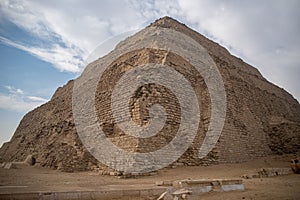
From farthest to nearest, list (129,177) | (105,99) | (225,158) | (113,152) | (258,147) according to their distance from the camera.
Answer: (258,147)
(105,99)
(225,158)
(113,152)
(129,177)

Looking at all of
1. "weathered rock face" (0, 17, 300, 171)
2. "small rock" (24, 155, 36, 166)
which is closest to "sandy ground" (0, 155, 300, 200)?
"weathered rock face" (0, 17, 300, 171)

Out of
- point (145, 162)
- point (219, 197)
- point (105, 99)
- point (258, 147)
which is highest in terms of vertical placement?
point (105, 99)

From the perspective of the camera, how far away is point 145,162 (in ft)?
30.0

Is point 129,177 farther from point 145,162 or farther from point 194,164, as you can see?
point 194,164

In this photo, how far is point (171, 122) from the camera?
11094 mm

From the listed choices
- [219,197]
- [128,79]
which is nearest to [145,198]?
[219,197]

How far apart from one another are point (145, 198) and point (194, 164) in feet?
21.2

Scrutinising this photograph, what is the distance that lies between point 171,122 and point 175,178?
124 inches

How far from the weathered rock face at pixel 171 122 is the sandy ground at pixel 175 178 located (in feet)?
3.09

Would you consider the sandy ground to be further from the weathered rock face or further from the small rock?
the small rock

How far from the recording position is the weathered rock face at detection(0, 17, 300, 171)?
11.1 m

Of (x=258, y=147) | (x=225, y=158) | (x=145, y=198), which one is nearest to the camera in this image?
(x=145, y=198)

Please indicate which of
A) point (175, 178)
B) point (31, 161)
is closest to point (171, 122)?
point (175, 178)

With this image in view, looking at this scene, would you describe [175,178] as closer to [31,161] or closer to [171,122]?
[171,122]
